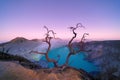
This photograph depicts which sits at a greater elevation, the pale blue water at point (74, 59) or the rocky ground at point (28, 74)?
the rocky ground at point (28, 74)

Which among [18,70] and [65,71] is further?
[65,71]

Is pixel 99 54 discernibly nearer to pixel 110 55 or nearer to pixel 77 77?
pixel 110 55

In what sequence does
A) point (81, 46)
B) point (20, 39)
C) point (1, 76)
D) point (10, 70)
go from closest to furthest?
point (1, 76) → point (10, 70) → point (81, 46) → point (20, 39)

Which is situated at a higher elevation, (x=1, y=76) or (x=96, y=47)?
(x=1, y=76)

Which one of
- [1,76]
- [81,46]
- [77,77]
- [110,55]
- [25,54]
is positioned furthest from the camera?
[110,55]

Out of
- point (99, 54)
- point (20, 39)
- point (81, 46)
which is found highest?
point (81, 46)

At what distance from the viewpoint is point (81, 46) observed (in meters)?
9.38

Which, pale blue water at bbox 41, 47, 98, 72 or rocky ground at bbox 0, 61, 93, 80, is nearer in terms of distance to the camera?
rocky ground at bbox 0, 61, 93, 80

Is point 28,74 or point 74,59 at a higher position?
point 28,74

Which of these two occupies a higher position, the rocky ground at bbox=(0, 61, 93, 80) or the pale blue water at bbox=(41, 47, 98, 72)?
the rocky ground at bbox=(0, 61, 93, 80)

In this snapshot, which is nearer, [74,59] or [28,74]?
[28,74]

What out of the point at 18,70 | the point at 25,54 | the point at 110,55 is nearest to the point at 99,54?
the point at 110,55

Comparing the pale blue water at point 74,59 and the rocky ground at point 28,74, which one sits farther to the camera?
the pale blue water at point 74,59

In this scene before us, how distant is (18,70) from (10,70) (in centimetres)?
38
